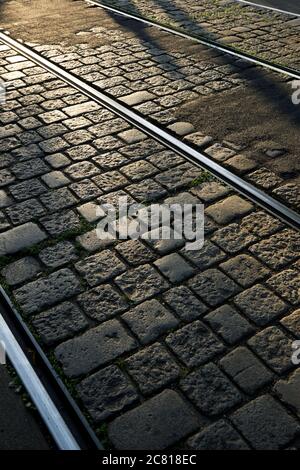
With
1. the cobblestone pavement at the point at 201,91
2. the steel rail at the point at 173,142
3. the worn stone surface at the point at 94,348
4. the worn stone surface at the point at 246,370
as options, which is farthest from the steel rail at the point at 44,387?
the cobblestone pavement at the point at 201,91

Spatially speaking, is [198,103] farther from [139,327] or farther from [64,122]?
[139,327]

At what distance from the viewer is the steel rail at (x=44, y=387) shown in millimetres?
2406

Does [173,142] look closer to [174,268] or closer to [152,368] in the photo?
[174,268]

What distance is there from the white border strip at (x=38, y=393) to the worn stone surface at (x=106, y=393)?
16 centimetres

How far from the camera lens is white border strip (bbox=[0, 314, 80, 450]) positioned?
239 centimetres

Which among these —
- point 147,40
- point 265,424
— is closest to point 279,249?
point 265,424

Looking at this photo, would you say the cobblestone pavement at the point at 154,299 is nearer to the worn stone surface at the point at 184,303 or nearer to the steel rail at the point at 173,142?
the worn stone surface at the point at 184,303

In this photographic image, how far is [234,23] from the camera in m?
7.78

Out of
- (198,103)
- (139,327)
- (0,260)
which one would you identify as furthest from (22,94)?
(139,327)

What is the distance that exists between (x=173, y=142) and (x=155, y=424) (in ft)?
9.50

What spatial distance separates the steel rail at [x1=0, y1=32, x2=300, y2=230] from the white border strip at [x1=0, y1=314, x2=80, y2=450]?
2.09 metres

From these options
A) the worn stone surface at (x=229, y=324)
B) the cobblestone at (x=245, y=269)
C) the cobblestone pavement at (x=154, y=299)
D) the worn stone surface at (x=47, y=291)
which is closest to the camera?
the cobblestone pavement at (x=154, y=299)
